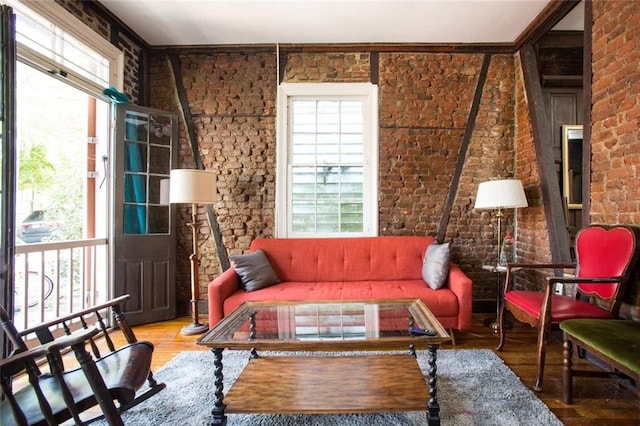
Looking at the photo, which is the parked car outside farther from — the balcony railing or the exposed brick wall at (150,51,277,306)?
the exposed brick wall at (150,51,277,306)

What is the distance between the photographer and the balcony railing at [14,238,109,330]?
254cm

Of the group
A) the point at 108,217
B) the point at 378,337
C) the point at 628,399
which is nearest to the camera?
the point at 378,337

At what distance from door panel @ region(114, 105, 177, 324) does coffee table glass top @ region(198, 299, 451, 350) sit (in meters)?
1.66

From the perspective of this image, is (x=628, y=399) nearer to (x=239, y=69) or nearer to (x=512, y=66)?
(x=512, y=66)

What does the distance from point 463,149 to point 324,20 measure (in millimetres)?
2090

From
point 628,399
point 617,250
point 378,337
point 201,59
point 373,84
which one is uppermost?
point 201,59

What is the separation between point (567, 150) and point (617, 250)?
175 centimetres

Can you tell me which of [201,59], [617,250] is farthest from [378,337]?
[201,59]

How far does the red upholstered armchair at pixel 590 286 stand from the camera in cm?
202

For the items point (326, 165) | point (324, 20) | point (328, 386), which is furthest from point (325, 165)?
point (328, 386)

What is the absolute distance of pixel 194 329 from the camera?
3.01m

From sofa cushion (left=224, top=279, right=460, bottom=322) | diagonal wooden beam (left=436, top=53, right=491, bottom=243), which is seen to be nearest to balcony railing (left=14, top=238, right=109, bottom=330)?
sofa cushion (left=224, top=279, right=460, bottom=322)

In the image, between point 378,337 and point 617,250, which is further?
point 617,250

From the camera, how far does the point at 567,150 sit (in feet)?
11.3
